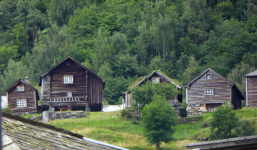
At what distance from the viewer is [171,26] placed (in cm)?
9138

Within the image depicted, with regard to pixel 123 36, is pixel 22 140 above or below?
below

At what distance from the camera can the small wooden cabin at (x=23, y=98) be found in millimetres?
53188

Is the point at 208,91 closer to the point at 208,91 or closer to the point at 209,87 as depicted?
the point at 208,91

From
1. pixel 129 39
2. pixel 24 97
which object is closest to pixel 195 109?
pixel 24 97

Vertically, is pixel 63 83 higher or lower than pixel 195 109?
higher

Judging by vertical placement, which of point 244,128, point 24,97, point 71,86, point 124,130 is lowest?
point 124,130

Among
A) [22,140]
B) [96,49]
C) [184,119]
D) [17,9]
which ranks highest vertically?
[17,9]

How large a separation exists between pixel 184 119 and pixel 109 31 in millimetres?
59436

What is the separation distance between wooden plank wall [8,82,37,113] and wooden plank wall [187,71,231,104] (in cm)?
2121

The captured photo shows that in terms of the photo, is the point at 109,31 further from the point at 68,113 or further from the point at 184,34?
the point at 68,113

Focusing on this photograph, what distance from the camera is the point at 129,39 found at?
318 ft

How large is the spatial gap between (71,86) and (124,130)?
17.3 meters

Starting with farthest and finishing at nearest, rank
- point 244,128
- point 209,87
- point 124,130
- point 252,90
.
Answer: point 209,87
point 252,90
point 124,130
point 244,128

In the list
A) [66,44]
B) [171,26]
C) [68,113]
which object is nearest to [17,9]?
[66,44]
